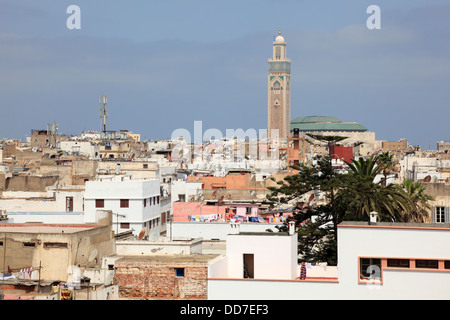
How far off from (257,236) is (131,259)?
8.75 ft

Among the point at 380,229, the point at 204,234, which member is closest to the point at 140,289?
the point at 380,229

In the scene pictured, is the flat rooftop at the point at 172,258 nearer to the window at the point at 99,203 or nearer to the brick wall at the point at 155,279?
the brick wall at the point at 155,279

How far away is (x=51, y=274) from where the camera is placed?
56.7ft

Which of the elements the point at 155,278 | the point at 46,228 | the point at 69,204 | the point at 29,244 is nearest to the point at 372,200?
the point at 155,278

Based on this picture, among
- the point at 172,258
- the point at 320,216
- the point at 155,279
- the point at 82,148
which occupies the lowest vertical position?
the point at 155,279

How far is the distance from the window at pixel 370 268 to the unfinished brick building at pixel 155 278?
3030mm

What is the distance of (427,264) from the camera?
14133 mm

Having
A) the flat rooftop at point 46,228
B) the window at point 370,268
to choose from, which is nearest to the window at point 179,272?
the window at point 370,268

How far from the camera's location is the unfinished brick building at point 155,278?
15.7 meters

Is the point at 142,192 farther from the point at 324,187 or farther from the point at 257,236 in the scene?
the point at 257,236

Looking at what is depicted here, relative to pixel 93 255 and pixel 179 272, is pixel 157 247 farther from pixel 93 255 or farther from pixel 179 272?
pixel 179 272

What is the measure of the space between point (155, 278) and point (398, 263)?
4.58 metres
